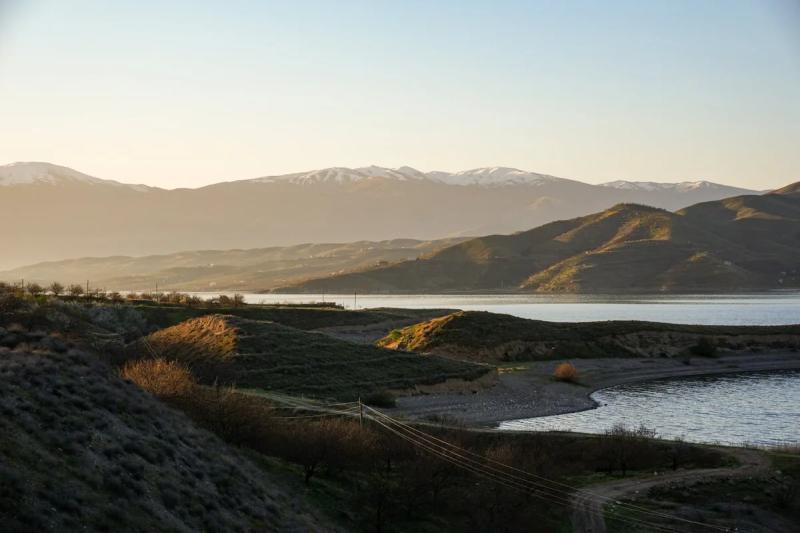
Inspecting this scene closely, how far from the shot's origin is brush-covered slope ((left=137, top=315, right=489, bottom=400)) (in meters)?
53.2

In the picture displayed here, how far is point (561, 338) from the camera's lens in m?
86.9

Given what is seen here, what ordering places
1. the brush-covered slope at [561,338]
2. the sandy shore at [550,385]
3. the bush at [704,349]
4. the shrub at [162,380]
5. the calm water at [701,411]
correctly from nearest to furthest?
the shrub at [162,380] → the calm water at [701,411] → the sandy shore at [550,385] → the brush-covered slope at [561,338] → the bush at [704,349]

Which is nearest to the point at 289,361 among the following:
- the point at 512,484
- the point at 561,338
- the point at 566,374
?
the point at 566,374

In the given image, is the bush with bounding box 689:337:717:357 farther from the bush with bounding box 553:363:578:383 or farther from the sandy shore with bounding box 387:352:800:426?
the bush with bounding box 553:363:578:383

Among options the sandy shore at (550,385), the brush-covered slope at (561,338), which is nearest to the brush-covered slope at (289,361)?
the sandy shore at (550,385)

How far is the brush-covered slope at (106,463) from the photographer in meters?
15.0

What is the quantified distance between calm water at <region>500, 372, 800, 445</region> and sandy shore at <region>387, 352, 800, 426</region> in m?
1.97

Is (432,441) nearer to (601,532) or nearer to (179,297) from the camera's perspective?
(601,532)

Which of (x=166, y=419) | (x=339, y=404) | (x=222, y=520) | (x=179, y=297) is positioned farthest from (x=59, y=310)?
(x=222, y=520)

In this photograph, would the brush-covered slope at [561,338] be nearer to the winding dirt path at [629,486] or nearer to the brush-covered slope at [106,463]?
the winding dirt path at [629,486]

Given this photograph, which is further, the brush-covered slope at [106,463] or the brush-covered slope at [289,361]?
the brush-covered slope at [289,361]

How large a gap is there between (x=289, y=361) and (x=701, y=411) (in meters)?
30.7

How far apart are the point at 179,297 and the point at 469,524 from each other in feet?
273

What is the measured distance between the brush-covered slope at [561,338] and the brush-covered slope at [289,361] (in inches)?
541
